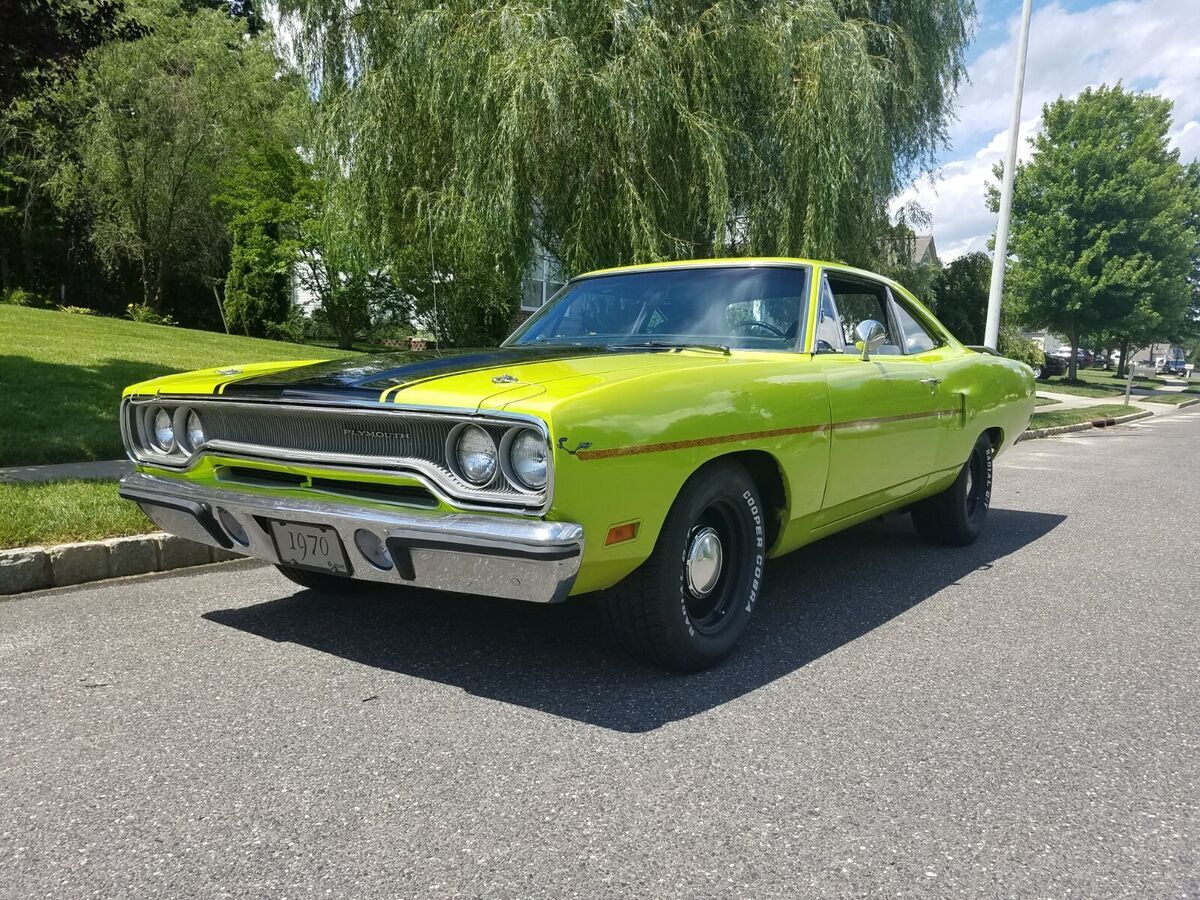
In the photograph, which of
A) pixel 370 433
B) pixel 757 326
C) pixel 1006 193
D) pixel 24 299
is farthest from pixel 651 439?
pixel 24 299

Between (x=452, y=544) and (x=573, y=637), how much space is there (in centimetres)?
116

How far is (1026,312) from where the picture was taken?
35.6m

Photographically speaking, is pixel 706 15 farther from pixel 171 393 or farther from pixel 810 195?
pixel 171 393

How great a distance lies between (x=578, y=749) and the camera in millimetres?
2777

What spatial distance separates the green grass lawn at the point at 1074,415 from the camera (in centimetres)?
1639

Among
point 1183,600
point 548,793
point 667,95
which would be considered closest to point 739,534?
point 548,793

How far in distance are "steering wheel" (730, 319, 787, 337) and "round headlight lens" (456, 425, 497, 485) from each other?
1.69 m

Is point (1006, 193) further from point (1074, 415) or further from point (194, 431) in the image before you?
point (194, 431)

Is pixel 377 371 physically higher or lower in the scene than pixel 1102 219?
lower

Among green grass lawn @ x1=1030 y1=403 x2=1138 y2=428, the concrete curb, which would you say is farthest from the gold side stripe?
green grass lawn @ x1=1030 y1=403 x2=1138 y2=428

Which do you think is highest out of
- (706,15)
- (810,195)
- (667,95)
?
(706,15)

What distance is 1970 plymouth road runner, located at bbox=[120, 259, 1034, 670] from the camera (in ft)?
9.16

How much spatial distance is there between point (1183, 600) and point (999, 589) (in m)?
0.87

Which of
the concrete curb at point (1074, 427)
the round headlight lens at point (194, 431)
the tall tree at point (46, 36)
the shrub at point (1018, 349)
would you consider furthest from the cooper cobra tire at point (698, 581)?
the shrub at point (1018, 349)
